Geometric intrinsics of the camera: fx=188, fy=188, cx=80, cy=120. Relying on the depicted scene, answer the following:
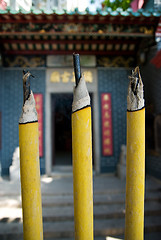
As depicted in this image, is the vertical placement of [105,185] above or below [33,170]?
below

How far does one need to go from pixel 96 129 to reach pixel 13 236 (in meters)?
3.59

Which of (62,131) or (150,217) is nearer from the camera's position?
(150,217)

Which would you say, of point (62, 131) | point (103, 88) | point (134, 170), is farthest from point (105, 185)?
point (62, 131)

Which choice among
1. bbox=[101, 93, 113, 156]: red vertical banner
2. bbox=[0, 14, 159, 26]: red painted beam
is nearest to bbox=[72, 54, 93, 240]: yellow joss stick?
bbox=[0, 14, 159, 26]: red painted beam

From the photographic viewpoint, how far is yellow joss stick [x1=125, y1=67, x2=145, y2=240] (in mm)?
1229

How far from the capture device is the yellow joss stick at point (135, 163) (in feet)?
4.03

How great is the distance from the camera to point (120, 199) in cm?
394

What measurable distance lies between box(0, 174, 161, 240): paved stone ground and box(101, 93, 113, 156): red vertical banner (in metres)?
1.15

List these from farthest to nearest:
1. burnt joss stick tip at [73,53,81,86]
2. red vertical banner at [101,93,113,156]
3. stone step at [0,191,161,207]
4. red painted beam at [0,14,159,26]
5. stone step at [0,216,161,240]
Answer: red vertical banner at [101,93,113,156] → red painted beam at [0,14,159,26] → stone step at [0,191,161,207] → stone step at [0,216,161,240] → burnt joss stick tip at [73,53,81,86]

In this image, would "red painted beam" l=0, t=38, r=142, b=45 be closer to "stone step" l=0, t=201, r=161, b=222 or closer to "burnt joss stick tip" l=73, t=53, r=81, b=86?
"stone step" l=0, t=201, r=161, b=222

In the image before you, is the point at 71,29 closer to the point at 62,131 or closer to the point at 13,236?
the point at 13,236

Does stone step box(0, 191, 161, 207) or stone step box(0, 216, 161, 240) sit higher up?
stone step box(0, 191, 161, 207)

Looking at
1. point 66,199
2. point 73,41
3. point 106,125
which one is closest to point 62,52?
point 73,41

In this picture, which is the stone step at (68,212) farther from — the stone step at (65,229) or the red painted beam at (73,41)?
the red painted beam at (73,41)
